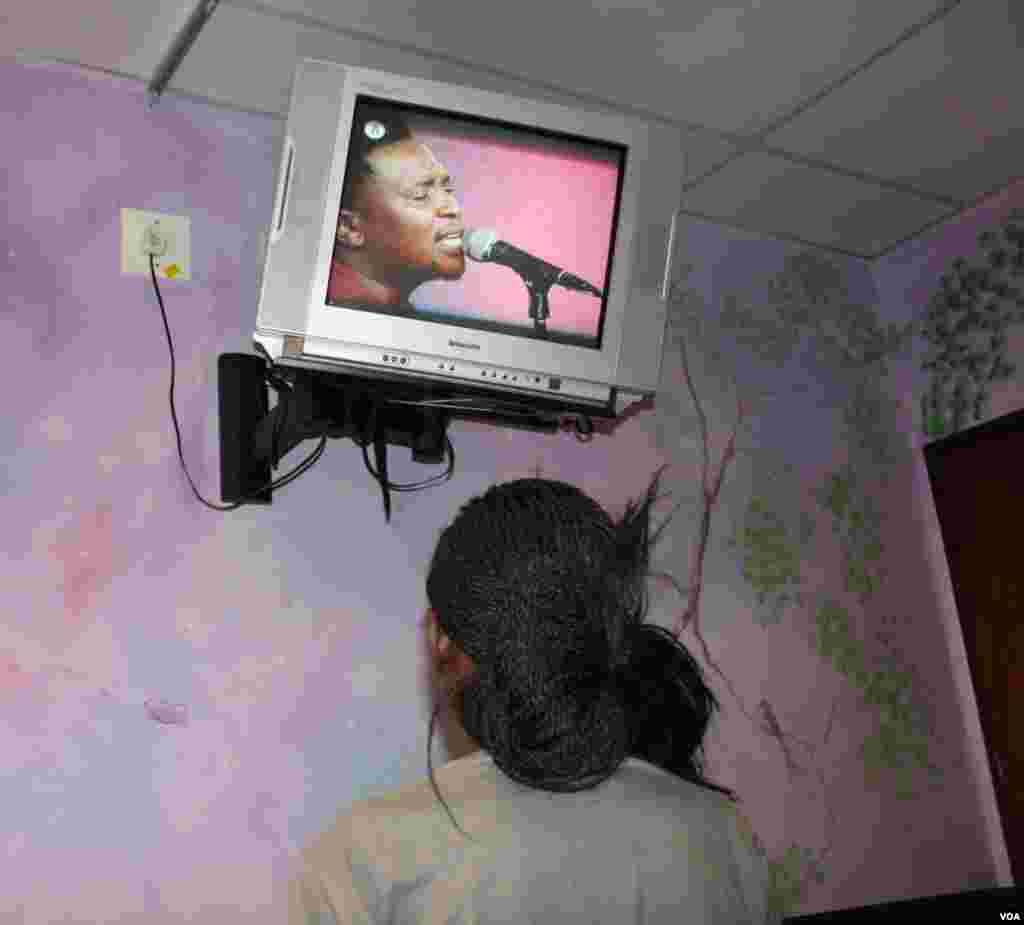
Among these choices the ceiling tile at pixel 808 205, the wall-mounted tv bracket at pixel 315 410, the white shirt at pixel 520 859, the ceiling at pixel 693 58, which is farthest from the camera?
the ceiling tile at pixel 808 205

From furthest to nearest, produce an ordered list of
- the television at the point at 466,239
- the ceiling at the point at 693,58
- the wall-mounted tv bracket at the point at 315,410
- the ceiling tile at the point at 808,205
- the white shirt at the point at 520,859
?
the ceiling tile at the point at 808,205, the wall-mounted tv bracket at the point at 315,410, the ceiling at the point at 693,58, the television at the point at 466,239, the white shirt at the point at 520,859

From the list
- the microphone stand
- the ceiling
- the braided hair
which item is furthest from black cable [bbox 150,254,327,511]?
the braided hair

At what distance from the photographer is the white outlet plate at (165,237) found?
204 centimetres

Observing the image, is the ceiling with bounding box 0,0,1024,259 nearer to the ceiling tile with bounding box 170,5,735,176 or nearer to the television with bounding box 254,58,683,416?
the ceiling tile with bounding box 170,5,735,176

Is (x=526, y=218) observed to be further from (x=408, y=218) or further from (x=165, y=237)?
(x=165, y=237)

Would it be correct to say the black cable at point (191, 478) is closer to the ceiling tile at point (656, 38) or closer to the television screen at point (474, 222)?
the television screen at point (474, 222)

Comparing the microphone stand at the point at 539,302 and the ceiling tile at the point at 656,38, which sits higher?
the ceiling tile at the point at 656,38

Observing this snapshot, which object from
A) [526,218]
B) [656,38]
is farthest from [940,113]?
[526,218]

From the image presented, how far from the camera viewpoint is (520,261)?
70.5 inches

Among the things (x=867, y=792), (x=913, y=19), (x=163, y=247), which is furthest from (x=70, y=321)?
(x=867, y=792)

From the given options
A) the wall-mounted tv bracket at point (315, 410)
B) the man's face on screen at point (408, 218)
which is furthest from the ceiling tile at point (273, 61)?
the wall-mounted tv bracket at point (315, 410)

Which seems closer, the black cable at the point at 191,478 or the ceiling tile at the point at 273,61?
the ceiling tile at the point at 273,61

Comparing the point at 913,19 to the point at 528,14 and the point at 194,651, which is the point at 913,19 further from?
the point at 194,651

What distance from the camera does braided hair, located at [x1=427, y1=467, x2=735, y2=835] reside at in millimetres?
1033
